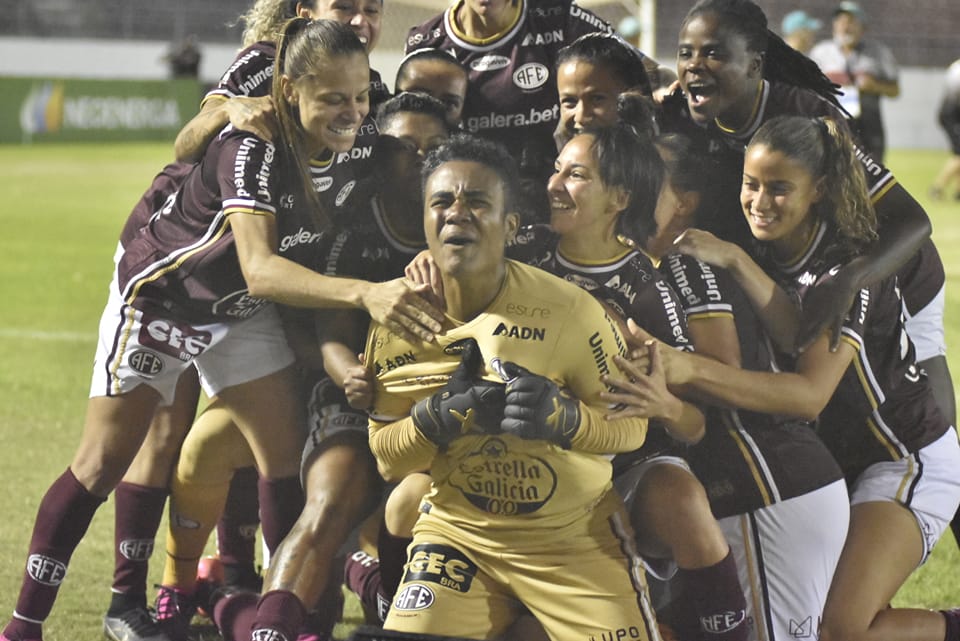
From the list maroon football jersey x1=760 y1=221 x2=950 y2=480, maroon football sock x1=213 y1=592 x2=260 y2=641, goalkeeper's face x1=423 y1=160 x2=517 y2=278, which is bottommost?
maroon football sock x1=213 y1=592 x2=260 y2=641

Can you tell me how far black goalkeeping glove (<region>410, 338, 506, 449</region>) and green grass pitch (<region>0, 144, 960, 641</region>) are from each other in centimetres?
129

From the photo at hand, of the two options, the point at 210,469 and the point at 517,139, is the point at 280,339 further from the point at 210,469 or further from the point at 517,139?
the point at 517,139

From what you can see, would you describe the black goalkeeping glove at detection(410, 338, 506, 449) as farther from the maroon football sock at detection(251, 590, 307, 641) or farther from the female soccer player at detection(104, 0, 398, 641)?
the female soccer player at detection(104, 0, 398, 641)

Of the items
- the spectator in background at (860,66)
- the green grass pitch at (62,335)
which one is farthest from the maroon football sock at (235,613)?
the spectator in background at (860,66)

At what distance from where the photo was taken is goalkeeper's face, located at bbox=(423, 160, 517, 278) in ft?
9.34

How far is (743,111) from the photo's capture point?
11.1ft

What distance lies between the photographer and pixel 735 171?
337 centimetres

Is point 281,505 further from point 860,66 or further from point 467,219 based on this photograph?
point 860,66

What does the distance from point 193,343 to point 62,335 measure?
5342 millimetres

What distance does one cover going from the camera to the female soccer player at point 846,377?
10.3 ft

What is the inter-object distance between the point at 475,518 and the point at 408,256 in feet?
2.44

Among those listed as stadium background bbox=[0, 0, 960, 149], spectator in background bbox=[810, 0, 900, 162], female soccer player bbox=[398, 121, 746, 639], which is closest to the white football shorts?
female soccer player bbox=[398, 121, 746, 639]

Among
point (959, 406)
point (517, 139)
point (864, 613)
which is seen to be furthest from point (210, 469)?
point (959, 406)

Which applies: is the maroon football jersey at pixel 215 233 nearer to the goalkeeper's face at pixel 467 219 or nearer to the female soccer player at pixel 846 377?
the goalkeeper's face at pixel 467 219
